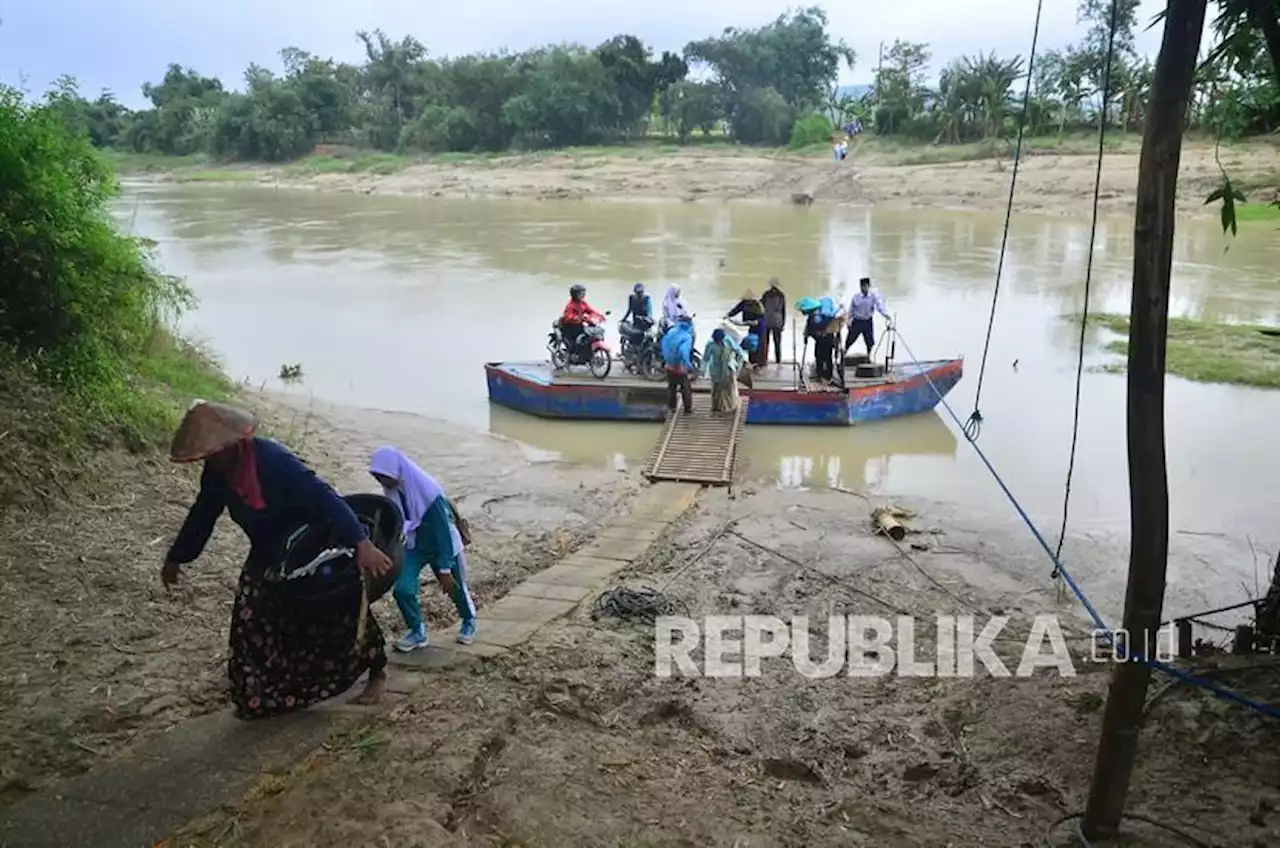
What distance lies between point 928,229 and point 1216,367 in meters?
19.0

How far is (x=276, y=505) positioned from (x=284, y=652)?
1.94ft

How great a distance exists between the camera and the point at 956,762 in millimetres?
3633

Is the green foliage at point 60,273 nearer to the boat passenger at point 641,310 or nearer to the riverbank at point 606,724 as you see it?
the riverbank at point 606,724

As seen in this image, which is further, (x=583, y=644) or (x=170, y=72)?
(x=170, y=72)

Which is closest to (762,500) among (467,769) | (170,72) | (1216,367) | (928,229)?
(467,769)

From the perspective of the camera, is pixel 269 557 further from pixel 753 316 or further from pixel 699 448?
pixel 753 316

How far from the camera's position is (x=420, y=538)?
431cm

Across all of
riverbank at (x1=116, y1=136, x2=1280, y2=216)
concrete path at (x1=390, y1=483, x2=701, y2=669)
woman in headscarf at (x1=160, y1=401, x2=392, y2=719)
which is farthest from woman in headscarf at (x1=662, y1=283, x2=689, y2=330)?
riverbank at (x1=116, y1=136, x2=1280, y2=216)

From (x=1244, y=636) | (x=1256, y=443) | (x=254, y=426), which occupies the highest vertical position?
(x=254, y=426)

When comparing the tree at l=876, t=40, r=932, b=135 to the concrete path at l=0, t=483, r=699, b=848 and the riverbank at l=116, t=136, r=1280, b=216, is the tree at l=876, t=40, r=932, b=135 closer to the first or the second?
the riverbank at l=116, t=136, r=1280, b=216

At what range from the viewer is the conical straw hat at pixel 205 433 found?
315cm

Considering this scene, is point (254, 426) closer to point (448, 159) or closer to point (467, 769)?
point (467, 769)

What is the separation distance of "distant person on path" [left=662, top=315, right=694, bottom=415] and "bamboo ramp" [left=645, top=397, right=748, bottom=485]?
0.24 metres

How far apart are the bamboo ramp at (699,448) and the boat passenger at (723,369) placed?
124 millimetres
